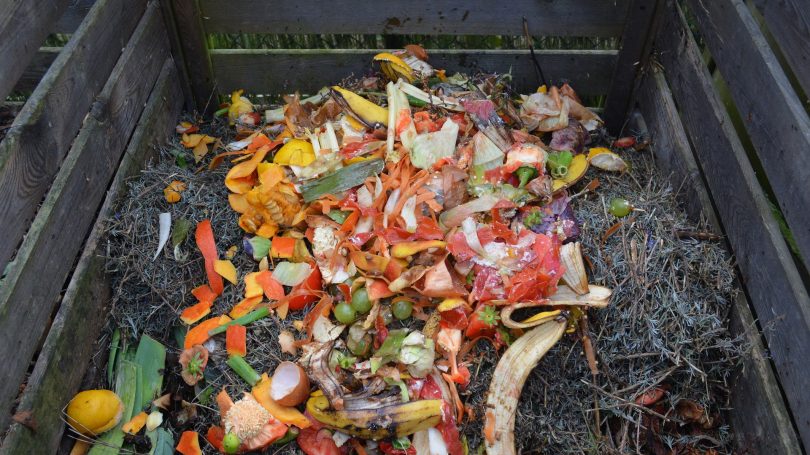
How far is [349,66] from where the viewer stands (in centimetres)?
366

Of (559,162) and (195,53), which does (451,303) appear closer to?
(559,162)

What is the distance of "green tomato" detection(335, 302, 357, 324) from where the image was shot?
2633 millimetres

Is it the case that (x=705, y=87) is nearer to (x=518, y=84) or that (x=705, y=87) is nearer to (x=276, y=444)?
(x=518, y=84)

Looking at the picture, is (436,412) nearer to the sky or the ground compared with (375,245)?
nearer to the ground

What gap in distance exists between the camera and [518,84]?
371 centimetres

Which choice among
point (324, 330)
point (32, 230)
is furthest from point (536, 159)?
point (32, 230)

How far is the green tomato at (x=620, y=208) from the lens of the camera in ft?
9.57

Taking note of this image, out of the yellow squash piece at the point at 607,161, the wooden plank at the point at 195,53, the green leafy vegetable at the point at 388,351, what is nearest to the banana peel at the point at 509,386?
the green leafy vegetable at the point at 388,351

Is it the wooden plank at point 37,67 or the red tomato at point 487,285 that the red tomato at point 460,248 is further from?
the wooden plank at point 37,67

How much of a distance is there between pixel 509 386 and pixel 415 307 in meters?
0.47

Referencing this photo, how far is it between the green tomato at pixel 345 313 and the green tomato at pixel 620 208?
4.03ft

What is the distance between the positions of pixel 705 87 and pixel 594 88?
852 millimetres

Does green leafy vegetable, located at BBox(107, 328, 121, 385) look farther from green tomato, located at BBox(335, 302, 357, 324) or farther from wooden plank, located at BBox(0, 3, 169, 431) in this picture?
green tomato, located at BBox(335, 302, 357, 324)

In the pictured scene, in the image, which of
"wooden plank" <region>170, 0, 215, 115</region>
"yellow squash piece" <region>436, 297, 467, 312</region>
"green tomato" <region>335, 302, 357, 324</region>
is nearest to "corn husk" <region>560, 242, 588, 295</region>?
"yellow squash piece" <region>436, 297, 467, 312</region>
